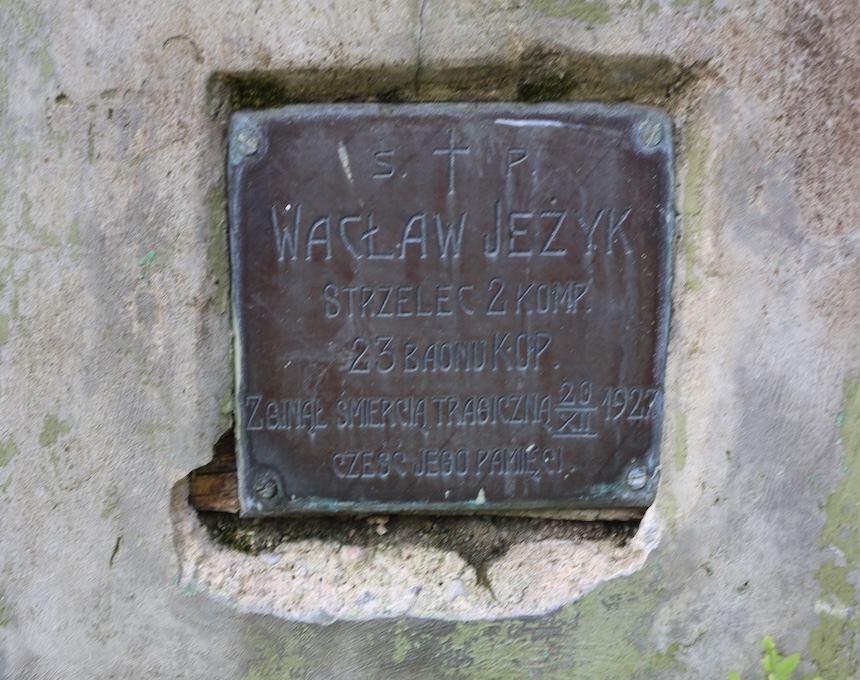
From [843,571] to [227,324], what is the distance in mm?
1170

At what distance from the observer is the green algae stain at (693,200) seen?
3.80ft

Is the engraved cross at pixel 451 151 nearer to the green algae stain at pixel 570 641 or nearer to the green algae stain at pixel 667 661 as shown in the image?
the green algae stain at pixel 570 641

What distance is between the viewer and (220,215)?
1165 mm

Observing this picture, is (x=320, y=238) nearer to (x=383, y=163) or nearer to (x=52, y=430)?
(x=383, y=163)

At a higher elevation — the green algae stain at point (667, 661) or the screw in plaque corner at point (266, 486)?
the screw in plaque corner at point (266, 486)

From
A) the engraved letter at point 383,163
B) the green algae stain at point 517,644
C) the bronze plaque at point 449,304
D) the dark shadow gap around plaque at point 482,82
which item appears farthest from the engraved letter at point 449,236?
the green algae stain at point 517,644

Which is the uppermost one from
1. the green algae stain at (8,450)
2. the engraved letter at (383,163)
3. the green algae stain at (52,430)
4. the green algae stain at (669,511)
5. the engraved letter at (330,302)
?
the engraved letter at (383,163)

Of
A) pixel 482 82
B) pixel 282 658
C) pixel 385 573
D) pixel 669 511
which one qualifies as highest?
pixel 482 82

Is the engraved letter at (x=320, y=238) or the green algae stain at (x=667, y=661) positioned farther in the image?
the green algae stain at (x=667, y=661)

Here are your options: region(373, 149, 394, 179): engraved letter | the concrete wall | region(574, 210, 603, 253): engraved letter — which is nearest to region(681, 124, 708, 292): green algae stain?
the concrete wall

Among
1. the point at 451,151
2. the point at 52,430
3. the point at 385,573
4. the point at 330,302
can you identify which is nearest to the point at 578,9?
the point at 451,151

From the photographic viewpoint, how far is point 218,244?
1.17 metres

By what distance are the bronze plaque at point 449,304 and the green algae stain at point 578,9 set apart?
0.14 m

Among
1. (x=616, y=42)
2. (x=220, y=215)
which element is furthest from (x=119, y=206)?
(x=616, y=42)
